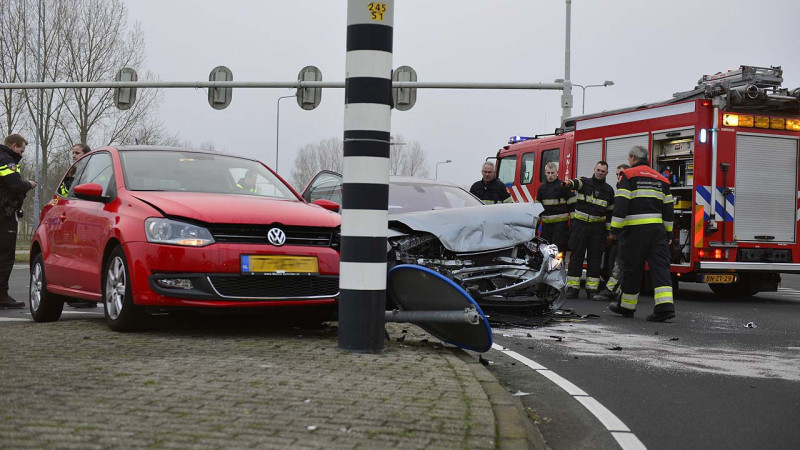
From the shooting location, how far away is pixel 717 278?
13383 millimetres

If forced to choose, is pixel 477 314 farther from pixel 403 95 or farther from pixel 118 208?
pixel 403 95

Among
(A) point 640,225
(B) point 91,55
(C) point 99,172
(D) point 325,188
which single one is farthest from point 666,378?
(B) point 91,55

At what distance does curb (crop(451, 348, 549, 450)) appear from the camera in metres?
3.90

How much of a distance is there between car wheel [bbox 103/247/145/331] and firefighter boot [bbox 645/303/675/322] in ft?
19.0

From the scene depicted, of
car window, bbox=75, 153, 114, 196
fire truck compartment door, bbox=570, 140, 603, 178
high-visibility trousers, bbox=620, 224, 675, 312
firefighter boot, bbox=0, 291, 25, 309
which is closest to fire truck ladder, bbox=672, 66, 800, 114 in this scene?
fire truck compartment door, bbox=570, 140, 603, 178

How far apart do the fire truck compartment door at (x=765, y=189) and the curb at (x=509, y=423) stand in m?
9.31

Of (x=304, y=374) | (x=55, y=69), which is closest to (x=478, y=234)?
(x=304, y=374)

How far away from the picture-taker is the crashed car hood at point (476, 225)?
29.8 feet

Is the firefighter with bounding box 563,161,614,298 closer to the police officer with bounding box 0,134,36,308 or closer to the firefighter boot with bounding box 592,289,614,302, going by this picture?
the firefighter boot with bounding box 592,289,614,302

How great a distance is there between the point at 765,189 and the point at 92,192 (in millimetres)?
10229

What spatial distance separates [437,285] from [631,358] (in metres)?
1.78

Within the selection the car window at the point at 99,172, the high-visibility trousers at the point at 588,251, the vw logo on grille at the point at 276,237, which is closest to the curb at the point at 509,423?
the vw logo on grille at the point at 276,237

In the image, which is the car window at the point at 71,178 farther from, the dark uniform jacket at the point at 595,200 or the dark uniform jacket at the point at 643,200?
the dark uniform jacket at the point at 595,200

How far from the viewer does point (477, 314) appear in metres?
6.10
